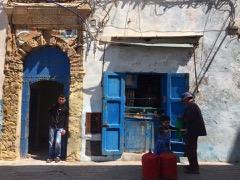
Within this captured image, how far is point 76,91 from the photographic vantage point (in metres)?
11.0

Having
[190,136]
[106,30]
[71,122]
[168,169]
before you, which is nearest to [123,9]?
[106,30]

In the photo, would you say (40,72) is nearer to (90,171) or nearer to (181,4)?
(90,171)

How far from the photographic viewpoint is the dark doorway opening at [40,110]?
13493 millimetres

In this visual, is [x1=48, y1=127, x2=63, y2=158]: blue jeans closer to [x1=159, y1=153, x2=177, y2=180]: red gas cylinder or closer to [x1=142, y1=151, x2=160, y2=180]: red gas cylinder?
[x1=142, y1=151, x2=160, y2=180]: red gas cylinder

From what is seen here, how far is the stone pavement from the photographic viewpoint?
339 inches

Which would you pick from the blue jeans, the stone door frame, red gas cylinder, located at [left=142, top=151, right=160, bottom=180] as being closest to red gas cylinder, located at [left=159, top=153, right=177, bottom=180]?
red gas cylinder, located at [left=142, top=151, right=160, bottom=180]

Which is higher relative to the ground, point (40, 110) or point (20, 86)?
point (20, 86)

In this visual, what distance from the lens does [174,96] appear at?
10930 millimetres

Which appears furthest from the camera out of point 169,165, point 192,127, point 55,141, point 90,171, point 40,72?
point 40,72

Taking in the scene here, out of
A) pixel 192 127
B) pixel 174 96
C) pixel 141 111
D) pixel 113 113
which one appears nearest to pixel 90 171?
pixel 113 113

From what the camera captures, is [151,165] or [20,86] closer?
[151,165]

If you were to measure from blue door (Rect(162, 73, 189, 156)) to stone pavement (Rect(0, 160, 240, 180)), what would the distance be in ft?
3.07

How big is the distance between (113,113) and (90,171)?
1.98 metres

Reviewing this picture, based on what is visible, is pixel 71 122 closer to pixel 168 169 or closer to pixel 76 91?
pixel 76 91
